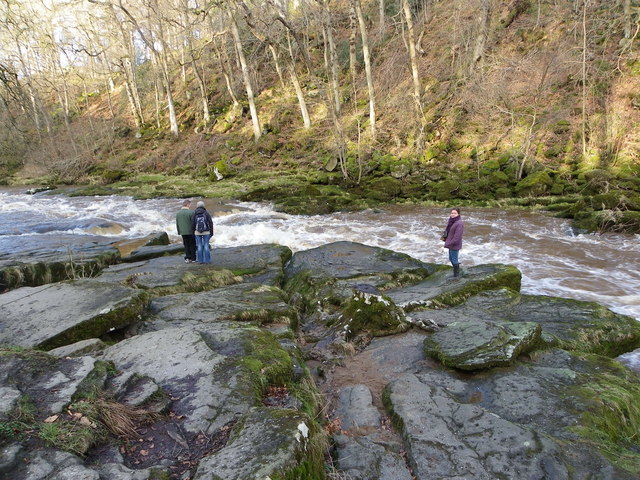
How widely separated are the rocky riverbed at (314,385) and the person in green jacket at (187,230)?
7.67ft

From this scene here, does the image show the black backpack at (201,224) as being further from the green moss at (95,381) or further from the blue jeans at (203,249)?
the green moss at (95,381)

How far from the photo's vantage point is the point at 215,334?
17.3ft

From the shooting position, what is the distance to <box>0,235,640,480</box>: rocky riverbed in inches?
122

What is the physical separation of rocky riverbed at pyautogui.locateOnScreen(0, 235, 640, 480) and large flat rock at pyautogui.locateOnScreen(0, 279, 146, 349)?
1.1 inches

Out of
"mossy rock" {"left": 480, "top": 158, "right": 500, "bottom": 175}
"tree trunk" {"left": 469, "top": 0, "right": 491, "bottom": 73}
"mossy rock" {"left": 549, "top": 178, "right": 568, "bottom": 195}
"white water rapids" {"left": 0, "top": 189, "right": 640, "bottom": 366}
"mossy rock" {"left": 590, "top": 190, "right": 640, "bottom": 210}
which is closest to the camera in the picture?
"white water rapids" {"left": 0, "top": 189, "right": 640, "bottom": 366}

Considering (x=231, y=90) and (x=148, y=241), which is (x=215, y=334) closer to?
(x=148, y=241)

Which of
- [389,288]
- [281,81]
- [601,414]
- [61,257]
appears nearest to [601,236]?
[389,288]

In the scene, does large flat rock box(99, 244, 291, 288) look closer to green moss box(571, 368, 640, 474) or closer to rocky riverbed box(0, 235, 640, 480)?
rocky riverbed box(0, 235, 640, 480)

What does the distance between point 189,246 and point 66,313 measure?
4.60 m

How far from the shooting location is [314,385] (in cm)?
476

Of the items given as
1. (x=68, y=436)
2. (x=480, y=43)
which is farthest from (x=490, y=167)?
(x=68, y=436)

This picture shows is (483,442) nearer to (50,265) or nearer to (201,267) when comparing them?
(201,267)

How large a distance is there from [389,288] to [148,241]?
27.0 ft

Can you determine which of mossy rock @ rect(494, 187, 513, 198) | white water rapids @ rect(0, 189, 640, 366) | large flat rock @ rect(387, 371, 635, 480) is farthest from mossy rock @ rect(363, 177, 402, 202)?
large flat rock @ rect(387, 371, 635, 480)
